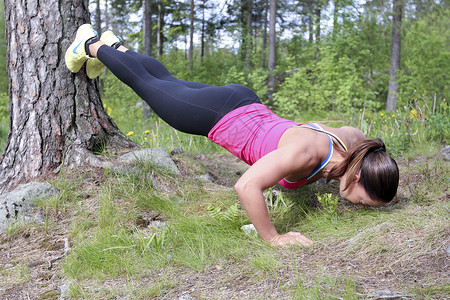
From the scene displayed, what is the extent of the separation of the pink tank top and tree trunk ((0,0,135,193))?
44.9 inches

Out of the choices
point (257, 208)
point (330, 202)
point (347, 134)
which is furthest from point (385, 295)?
point (347, 134)

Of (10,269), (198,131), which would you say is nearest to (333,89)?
(198,131)

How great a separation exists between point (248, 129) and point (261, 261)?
1.05 metres

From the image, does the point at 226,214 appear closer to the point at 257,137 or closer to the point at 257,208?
the point at 257,208

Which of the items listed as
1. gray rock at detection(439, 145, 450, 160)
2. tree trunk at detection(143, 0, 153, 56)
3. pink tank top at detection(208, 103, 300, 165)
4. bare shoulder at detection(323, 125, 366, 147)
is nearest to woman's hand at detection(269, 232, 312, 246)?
pink tank top at detection(208, 103, 300, 165)

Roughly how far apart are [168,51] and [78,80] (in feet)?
44.7

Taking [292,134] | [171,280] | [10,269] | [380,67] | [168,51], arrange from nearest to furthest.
A: [171,280], [10,269], [292,134], [380,67], [168,51]

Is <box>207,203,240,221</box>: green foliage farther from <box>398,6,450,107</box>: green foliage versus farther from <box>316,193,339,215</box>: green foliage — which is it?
<box>398,6,450,107</box>: green foliage

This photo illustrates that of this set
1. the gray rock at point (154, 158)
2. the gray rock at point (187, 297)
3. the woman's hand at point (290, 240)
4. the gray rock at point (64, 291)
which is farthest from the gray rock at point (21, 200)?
the woman's hand at point (290, 240)

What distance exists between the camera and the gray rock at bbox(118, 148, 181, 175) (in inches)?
127

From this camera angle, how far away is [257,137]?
2.67 metres

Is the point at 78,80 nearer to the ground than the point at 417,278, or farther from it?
farther from it

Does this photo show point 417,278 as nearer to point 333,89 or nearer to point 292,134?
point 292,134

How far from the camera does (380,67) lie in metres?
13.4
